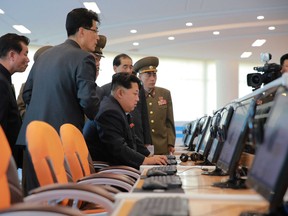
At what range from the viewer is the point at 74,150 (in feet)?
7.71

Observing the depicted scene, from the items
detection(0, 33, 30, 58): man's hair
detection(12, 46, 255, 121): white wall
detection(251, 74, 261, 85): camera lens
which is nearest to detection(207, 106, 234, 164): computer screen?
detection(251, 74, 261, 85): camera lens

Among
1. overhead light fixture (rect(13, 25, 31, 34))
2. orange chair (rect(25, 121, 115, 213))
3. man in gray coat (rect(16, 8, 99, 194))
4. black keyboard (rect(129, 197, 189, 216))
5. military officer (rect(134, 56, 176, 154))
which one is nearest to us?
black keyboard (rect(129, 197, 189, 216))

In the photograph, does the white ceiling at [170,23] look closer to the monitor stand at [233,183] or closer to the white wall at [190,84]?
the white wall at [190,84]

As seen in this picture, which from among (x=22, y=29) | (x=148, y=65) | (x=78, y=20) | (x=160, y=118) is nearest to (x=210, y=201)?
(x=78, y=20)

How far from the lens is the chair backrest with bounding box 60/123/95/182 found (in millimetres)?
2289

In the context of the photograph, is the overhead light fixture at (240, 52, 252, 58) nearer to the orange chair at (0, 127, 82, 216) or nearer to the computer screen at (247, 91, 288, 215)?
the computer screen at (247, 91, 288, 215)

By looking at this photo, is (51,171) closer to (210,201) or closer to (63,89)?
(210,201)

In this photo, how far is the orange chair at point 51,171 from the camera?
5.24ft

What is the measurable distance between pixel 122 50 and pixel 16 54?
900cm

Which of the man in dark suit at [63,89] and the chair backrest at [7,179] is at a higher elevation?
the man in dark suit at [63,89]

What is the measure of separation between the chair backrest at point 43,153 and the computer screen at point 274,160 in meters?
0.80

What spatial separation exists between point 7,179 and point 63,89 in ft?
4.66

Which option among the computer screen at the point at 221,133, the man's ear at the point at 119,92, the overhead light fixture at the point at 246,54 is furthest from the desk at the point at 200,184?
the overhead light fixture at the point at 246,54

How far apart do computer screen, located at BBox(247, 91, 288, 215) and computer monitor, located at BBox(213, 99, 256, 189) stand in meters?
0.17
